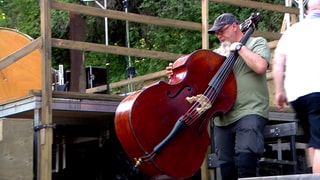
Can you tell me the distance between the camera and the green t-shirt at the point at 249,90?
4898 millimetres

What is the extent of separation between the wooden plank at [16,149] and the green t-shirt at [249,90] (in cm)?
156

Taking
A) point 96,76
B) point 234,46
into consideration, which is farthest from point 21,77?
point 234,46

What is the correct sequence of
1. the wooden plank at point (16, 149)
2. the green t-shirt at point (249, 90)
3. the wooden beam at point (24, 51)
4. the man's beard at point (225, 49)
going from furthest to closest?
the wooden beam at point (24, 51) → the wooden plank at point (16, 149) → the man's beard at point (225, 49) → the green t-shirt at point (249, 90)

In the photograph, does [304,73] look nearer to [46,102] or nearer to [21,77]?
[46,102]

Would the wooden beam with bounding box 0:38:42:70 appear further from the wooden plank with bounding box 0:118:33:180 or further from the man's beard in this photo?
the man's beard

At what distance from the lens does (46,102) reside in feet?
18.1

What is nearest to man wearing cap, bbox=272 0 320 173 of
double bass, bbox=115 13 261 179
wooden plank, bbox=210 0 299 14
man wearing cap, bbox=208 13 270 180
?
man wearing cap, bbox=208 13 270 180

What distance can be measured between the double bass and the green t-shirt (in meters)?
0.06

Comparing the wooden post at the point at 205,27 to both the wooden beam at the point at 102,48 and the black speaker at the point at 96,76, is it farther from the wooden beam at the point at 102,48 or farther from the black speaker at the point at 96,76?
the black speaker at the point at 96,76

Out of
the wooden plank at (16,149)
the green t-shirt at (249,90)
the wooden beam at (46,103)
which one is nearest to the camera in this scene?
the green t-shirt at (249,90)

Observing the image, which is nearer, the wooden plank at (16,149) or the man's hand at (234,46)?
the man's hand at (234,46)

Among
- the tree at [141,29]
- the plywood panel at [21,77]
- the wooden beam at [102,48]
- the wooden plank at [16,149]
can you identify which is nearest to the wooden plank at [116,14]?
the wooden beam at [102,48]

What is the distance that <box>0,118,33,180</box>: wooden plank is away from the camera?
5.27 metres

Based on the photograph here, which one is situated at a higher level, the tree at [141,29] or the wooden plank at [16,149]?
the tree at [141,29]
